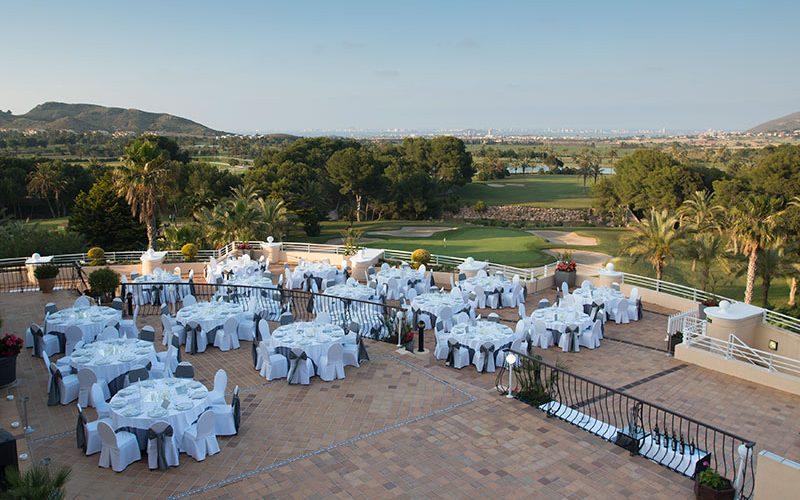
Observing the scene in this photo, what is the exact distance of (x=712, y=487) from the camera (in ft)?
25.0

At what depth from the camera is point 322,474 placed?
8492mm

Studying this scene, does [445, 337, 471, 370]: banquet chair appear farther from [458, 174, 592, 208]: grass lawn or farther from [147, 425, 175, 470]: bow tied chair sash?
[458, 174, 592, 208]: grass lawn

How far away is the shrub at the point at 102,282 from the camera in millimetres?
18406

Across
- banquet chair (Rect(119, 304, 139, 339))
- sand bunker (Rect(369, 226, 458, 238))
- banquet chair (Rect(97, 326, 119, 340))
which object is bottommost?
sand bunker (Rect(369, 226, 458, 238))

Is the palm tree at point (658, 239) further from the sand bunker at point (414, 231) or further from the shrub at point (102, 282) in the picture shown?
the sand bunker at point (414, 231)

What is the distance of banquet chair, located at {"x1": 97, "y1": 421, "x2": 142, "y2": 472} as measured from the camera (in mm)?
8406

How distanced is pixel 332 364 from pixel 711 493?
7319 millimetres

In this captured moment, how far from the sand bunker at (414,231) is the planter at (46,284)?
1445 inches

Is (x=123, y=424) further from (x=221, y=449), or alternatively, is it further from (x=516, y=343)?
(x=516, y=343)

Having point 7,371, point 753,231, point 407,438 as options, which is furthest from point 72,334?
point 753,231

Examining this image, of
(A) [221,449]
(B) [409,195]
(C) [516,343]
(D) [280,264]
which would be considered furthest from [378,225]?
(A) [221,449]

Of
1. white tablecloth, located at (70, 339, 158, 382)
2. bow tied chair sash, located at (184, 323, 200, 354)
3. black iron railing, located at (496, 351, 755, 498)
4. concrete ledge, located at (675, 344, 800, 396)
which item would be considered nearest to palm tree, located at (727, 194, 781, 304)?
concrete ledge, located at (675, 344, 800, 396)

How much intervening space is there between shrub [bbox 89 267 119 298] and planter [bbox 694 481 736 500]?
17410mm

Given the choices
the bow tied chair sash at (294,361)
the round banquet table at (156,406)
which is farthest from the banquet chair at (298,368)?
the round banquet table at (156,406)
